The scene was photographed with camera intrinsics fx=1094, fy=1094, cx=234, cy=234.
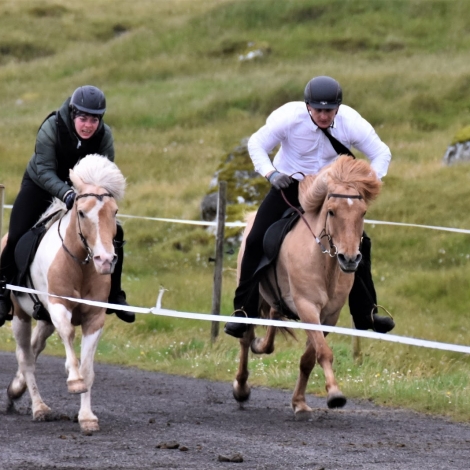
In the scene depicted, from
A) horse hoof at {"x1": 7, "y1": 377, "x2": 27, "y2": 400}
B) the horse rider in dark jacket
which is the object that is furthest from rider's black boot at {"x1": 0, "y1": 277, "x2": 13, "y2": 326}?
horse hoof at {"x1": 7, "y1": 377, "x2": 27, "y2": 400}

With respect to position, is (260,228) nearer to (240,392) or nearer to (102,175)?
(240,392)

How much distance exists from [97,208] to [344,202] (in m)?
1.86

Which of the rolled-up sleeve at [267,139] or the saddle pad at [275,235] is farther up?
the rolled-up sleeve at [267,139]

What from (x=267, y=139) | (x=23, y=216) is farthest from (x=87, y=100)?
(x=267, y=139)

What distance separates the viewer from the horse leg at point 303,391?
916 centimetres

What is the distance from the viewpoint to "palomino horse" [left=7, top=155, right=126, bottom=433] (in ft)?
Answer: 26.4

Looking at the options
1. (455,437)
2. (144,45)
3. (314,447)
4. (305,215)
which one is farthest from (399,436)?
(144,45)

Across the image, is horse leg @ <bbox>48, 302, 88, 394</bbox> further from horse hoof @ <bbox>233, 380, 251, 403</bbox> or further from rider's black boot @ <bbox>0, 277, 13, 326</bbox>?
horse hoof @ <bbox>233, 380, 251, 403</bbox>

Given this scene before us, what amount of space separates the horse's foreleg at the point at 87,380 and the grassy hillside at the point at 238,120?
10.2 ft

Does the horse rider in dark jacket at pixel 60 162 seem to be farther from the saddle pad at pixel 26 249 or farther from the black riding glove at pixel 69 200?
the saddle pad at pixel 26 249

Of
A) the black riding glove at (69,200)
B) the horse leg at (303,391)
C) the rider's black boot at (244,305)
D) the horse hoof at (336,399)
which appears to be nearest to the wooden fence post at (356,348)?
the rider's black boot at (244,305)

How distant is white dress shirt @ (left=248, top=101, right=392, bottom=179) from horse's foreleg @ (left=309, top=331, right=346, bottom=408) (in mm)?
1520

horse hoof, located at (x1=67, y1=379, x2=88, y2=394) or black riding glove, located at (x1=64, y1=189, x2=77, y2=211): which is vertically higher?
black riding glove, located at (x1=64, y1=189, x2=77, y2=211)

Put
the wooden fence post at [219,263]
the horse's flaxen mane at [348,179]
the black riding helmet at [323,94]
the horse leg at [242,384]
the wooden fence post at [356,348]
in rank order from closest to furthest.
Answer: the horse's flaxen mane at [348,179] → the black riding helmet at [323,94] → the horse leg at [242,384] → the wooden fence post at [356,348] → the wooden fence post at [219,263]
